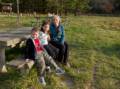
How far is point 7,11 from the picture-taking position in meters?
20.2

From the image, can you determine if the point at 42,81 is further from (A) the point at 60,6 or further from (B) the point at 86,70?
(A) the point at 60,6

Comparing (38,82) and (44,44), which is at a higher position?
(44,44)

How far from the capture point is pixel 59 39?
7.91 meters

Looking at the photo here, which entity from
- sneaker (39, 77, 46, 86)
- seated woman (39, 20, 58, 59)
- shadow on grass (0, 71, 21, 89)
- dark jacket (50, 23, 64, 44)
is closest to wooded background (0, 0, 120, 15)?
dark jacket (50, 23, 64, 44)

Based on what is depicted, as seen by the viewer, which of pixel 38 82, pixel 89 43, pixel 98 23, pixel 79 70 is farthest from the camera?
pixel 98 23

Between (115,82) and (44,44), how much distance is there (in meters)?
1.66

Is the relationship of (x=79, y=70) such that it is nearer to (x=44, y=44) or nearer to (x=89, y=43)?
(x=44, y=44)

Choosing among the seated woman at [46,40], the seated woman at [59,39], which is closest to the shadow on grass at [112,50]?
the seated woman at [59,39]

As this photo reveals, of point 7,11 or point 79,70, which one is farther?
point 7,11

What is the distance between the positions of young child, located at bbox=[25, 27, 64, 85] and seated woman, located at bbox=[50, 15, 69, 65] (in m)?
0.56

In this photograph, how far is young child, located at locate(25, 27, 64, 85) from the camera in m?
6.91

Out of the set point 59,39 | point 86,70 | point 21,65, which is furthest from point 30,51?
point 86,70

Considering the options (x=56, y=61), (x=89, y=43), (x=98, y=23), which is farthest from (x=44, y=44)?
(x=98, y=23)

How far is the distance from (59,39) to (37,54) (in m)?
1.07
